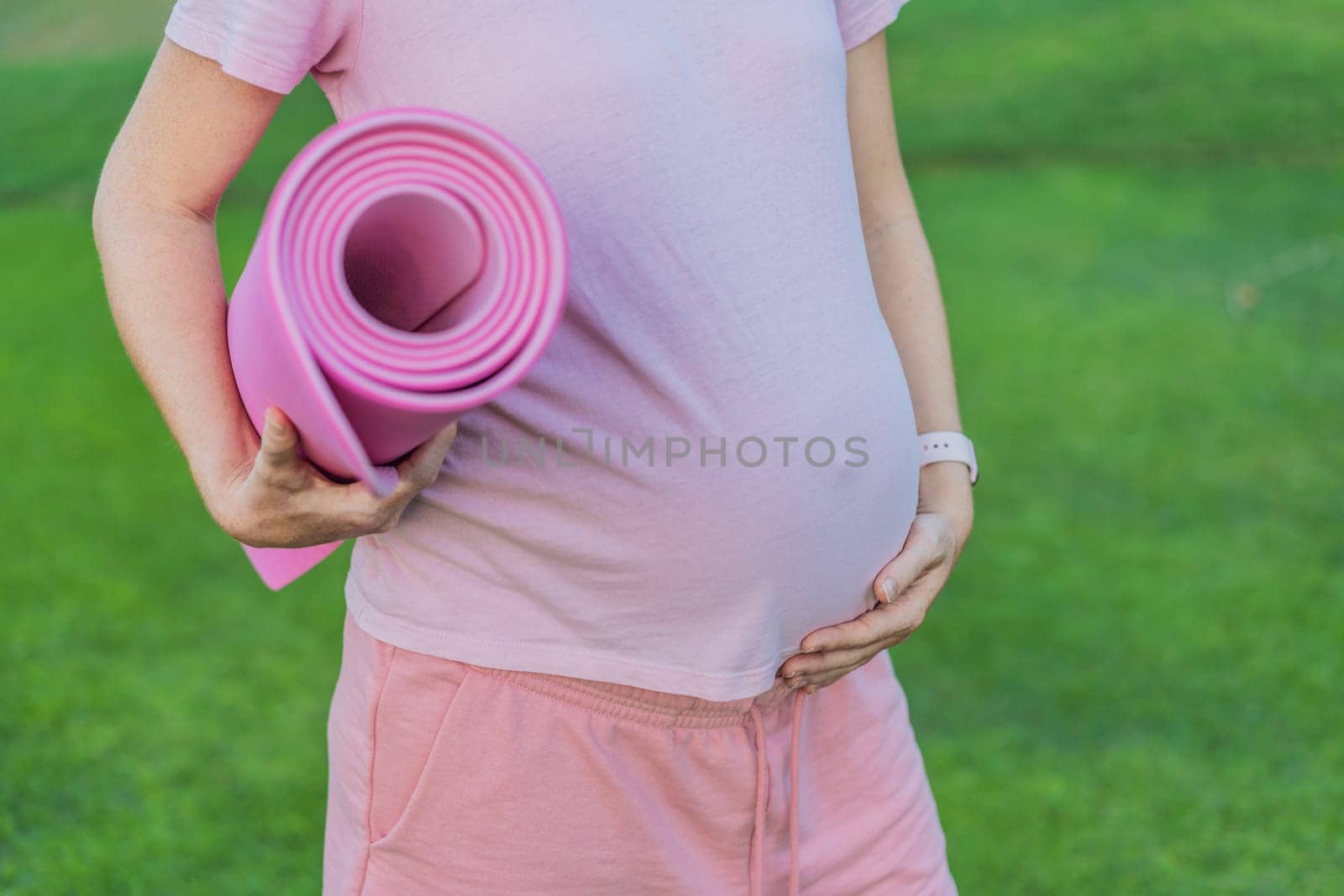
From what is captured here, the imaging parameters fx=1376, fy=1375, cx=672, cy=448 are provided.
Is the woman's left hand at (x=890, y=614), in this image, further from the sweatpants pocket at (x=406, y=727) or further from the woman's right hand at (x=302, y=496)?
the woman's right hand at (x=302, y=496)

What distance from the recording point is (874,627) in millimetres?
1184

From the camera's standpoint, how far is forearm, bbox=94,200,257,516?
1.02 m

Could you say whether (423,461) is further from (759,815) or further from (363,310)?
(759,815)

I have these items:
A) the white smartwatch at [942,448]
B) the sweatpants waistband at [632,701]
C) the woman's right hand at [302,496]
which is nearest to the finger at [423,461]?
the woman's right hand at [302,496]

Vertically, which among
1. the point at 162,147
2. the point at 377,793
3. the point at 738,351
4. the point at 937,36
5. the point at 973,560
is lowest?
the point at 937,36

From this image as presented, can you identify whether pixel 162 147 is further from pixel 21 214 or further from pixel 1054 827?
pixel 21 214

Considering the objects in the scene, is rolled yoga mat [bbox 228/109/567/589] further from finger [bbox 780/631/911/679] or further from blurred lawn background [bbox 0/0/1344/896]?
blurred lawn background [bbox 0/0/1344/896]

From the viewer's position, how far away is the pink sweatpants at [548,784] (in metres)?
1.12

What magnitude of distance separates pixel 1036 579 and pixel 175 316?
254cm

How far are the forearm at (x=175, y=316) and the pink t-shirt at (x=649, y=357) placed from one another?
0.15m

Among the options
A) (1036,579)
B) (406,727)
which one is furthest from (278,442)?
(1036,579)

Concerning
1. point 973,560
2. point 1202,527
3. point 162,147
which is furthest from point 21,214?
point 162,147

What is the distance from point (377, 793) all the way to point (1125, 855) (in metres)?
1.73

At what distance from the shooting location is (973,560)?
3.32m
